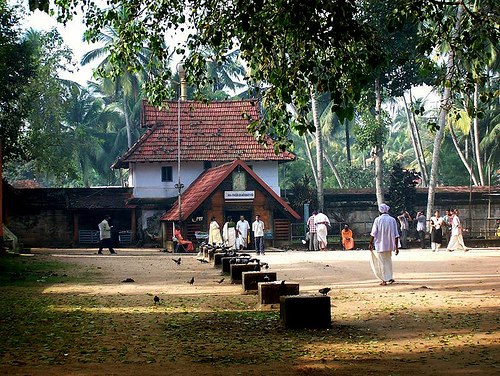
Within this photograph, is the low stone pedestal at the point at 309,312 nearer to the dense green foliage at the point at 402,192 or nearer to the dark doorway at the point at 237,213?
the dark doorway at the point at 237,213

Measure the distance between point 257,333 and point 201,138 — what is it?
41.3 m

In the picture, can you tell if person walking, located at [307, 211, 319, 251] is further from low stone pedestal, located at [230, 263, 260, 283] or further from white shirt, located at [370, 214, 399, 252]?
white shirt, located at [370, 214, 399, 252]

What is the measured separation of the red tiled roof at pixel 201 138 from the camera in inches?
1989

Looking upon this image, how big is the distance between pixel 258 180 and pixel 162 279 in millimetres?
23986

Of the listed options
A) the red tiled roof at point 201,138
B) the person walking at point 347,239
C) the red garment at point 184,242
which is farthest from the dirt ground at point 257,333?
the red tiled roof at point 201,138

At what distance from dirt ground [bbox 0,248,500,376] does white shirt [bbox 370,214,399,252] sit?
80cm

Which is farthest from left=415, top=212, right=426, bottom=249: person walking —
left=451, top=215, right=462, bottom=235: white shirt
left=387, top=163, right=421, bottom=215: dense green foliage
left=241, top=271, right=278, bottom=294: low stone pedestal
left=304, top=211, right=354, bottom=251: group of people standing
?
left=241, top=271, right=278, bottom=294: low stone pedestal

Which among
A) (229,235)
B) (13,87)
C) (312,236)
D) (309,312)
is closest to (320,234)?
(312,236)

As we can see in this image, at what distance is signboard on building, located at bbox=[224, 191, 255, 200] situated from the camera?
148ft

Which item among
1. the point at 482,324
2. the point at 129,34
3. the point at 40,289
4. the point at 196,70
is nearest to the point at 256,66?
the point at 196,70

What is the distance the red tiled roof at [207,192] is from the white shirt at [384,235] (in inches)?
1010

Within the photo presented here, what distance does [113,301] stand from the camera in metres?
16.0

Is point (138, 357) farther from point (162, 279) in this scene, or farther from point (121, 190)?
point (121, 190)

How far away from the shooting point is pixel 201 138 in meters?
52.3
